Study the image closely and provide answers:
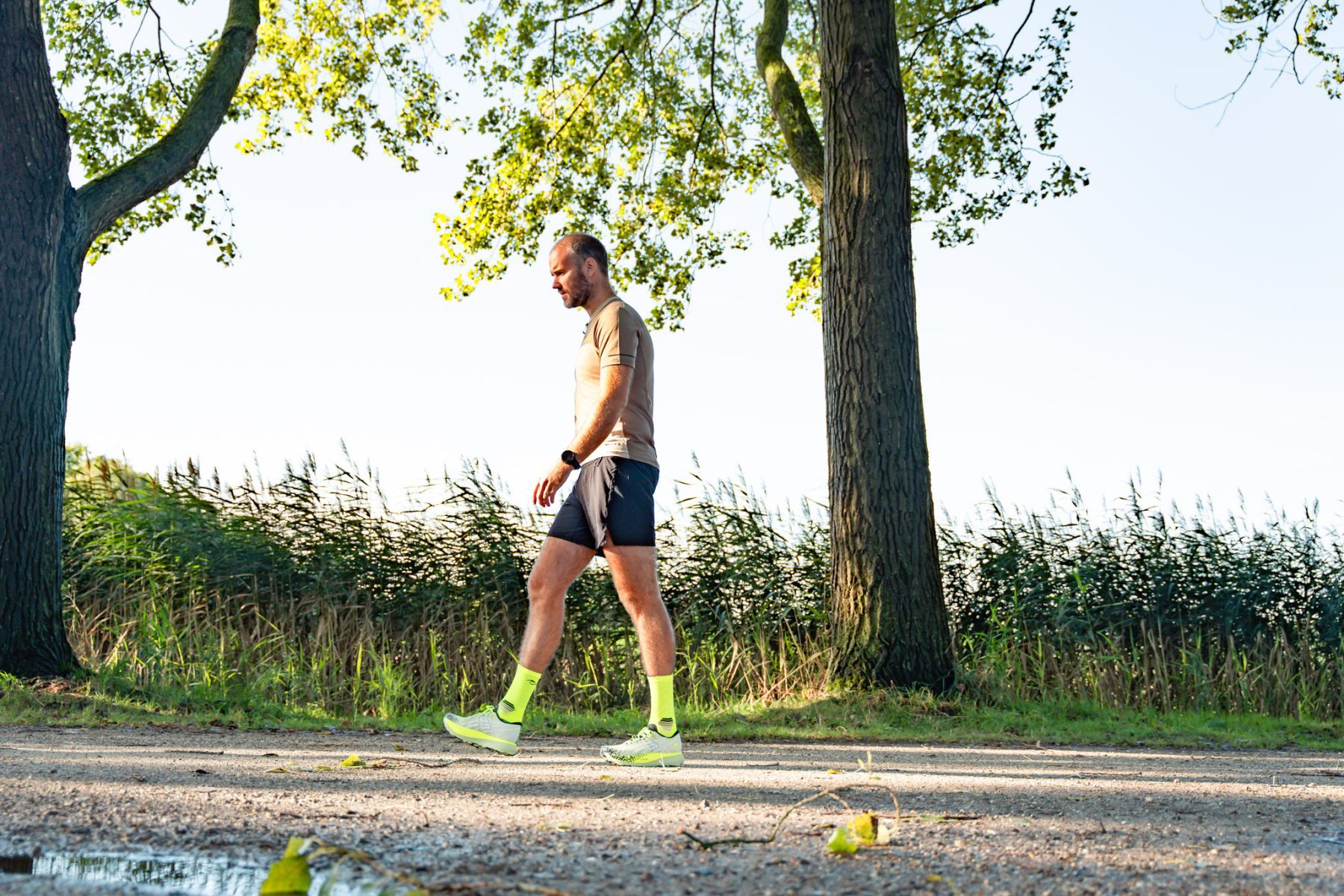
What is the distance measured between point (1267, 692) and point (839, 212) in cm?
551

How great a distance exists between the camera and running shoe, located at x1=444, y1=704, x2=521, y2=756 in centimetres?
566

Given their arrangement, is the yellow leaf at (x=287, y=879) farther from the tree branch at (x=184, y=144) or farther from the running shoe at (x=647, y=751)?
the tree branch at (x=184, y=144)

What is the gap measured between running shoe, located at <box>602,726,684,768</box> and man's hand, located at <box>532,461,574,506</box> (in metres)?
1.14

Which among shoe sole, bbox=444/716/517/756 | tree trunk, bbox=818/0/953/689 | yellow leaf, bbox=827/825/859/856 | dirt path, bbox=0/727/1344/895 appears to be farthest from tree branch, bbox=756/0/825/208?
yellow leaf, bbox=827/825/859/856

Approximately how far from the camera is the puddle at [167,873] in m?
2.87

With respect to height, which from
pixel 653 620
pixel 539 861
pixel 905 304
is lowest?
pixel 539 861

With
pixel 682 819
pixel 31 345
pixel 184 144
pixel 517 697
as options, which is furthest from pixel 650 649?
pixel 184 144

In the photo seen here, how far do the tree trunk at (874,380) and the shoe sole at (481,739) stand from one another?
4246 mm

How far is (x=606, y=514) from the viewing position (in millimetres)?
5469

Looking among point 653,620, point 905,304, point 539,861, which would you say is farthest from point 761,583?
point 539,861

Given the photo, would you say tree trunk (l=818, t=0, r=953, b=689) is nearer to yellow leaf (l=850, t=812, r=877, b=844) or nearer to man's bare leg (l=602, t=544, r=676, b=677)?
man's bare leg (l=602, t=544, r=676, b=677)

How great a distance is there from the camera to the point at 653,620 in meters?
5.57

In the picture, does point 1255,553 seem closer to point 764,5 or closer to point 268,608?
point 764,5

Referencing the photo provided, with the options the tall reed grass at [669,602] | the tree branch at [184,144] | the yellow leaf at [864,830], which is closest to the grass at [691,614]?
the tall reed grass at [669,602]
